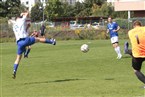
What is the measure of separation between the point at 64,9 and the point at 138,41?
12462 centimetres

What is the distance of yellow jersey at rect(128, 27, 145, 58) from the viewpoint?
11.9 metres

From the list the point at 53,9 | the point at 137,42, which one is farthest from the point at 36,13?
the point at 137,42

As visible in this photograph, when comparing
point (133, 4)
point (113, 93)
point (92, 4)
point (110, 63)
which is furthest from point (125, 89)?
point (92, 4)

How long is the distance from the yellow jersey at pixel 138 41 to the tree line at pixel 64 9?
318 feet

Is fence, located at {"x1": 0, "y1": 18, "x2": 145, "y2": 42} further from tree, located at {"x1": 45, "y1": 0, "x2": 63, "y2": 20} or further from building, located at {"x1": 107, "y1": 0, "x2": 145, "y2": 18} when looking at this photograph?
tree, located at {"x1": 45, "y1": 0, "x2": 63, "y2": 20}

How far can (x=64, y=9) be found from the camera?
5354 inches

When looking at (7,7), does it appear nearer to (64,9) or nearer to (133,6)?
(64,9)

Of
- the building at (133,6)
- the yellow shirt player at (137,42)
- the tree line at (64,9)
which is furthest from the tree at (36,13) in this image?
the yellow shirt player at (137,42)

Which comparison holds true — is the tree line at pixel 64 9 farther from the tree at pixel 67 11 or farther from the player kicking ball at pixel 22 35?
the player kicking ball at pixel 22 35

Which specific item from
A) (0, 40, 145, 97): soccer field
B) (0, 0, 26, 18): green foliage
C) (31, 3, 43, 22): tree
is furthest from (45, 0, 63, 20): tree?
(0, 40, 145, 97): soccer field

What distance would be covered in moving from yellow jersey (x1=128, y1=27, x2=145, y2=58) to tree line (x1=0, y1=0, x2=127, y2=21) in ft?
318

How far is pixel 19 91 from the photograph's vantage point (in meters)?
13.6

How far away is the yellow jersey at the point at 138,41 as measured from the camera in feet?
39.1

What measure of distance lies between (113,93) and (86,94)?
74cm
